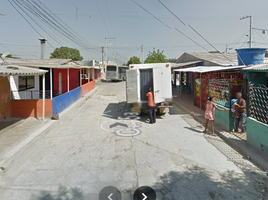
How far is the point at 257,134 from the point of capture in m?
5.23

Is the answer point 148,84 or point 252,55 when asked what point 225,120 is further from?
point 148,84

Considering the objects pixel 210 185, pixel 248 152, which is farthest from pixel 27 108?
pixel 248 152

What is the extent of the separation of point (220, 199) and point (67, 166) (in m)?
3.42

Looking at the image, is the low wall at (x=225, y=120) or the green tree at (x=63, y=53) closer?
the low wall at (x=225, y=120)

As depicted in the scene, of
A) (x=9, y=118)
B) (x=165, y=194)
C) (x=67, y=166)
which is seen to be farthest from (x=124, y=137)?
(x=9, y=118)

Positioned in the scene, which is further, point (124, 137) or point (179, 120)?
point (179, 120)

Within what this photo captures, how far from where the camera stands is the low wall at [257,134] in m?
4.92

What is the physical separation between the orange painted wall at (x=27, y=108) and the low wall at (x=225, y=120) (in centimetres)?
762

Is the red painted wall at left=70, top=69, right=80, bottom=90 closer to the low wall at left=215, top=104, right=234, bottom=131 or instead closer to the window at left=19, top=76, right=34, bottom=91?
the window at left=19, top=76, right=34, bottom=91

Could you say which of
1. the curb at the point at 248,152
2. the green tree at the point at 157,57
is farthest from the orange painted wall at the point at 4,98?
the green tree at the point at 157,57

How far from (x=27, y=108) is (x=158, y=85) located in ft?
20.5

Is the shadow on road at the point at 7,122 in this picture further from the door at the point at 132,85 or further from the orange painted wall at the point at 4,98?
the door at the point at 132,85

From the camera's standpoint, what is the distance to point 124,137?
669cm

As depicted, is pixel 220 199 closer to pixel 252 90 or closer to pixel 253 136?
pixel 253 136
